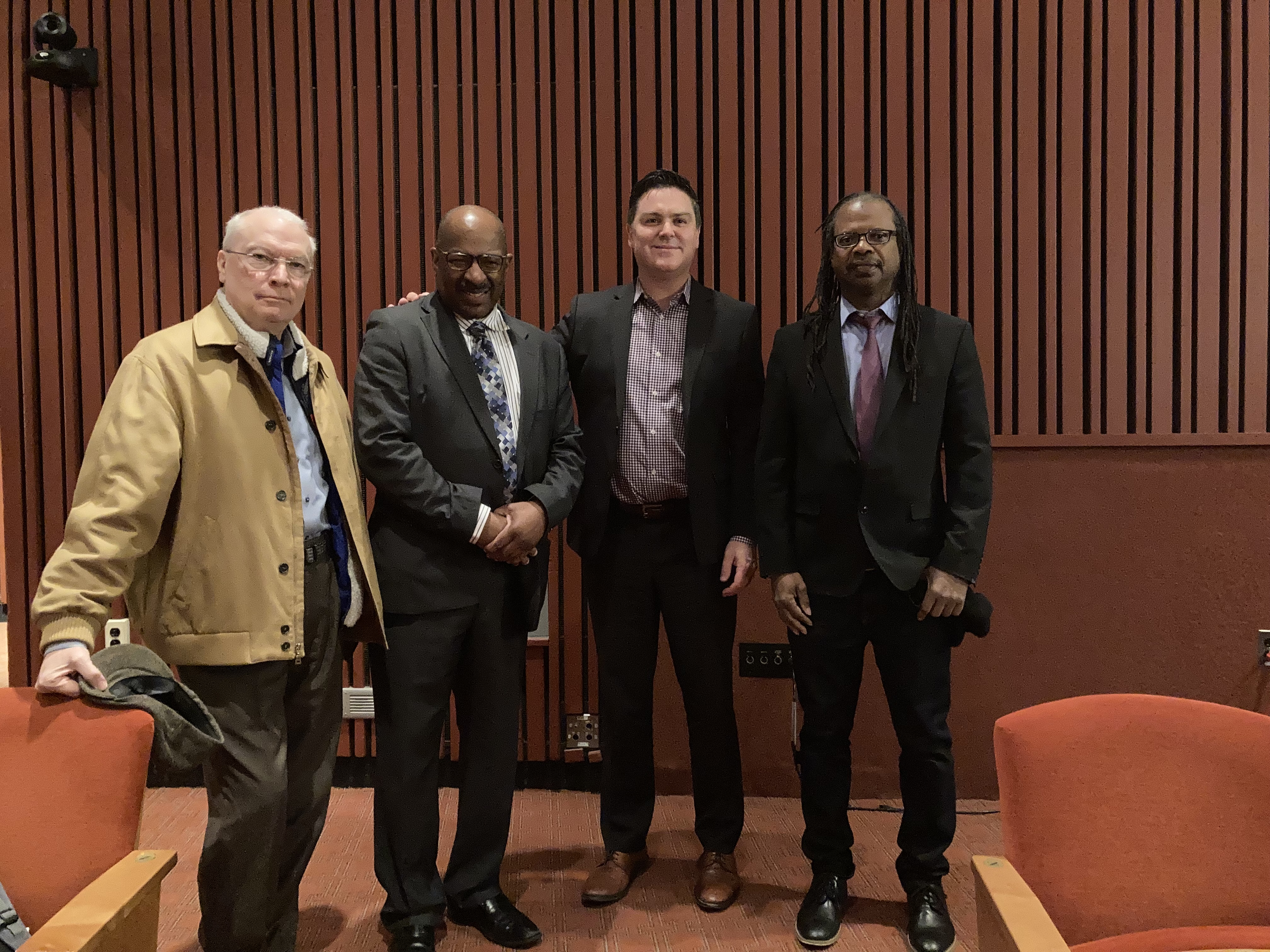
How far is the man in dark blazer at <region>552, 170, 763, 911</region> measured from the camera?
265 centimetres

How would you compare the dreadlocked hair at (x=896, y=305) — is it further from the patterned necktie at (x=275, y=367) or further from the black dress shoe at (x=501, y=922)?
the black dress shoe at (x=501, y=922)

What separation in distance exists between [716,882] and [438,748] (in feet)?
3.12

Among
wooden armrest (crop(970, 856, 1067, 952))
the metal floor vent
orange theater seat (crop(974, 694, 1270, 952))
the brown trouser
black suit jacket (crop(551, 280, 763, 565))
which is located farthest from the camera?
the metal floor vent

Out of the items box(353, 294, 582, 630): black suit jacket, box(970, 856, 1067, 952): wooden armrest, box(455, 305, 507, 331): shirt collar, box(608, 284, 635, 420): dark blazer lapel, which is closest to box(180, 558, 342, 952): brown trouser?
box(353, 294, 582, 630): black suit jacket

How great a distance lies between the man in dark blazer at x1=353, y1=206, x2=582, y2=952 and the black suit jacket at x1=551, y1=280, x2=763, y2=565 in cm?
21

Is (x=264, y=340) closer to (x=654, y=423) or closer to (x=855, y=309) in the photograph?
(x=654, y=423)

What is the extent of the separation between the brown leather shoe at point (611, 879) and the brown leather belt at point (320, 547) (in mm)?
1297

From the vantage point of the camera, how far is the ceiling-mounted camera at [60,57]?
334 centimetres

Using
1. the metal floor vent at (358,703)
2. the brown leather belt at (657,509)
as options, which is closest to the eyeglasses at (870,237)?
the brown leather belt at (657,509)

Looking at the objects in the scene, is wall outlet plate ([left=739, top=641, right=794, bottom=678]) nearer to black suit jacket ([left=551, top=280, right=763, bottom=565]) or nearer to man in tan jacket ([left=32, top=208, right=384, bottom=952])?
black suit jacket ([left=551, top=280, right=763, bottom=565])

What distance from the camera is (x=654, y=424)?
8.71 feet

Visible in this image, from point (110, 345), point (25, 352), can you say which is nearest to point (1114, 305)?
point (110, 345)

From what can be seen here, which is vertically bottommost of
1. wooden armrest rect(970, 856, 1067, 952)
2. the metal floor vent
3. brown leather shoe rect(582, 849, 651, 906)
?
brown leather shoe rect(582, 849, 651, 906)

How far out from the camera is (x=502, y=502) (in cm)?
243
